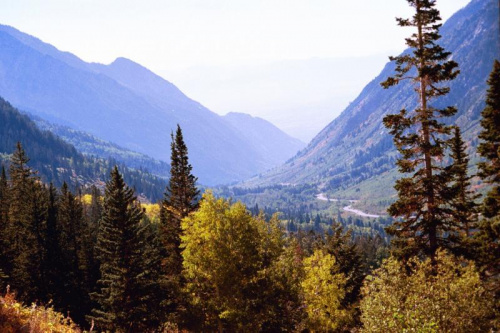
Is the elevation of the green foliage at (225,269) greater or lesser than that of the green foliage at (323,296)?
greater

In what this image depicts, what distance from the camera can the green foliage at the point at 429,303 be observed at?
69.9 ft

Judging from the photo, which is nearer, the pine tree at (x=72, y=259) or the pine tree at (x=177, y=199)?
the pine tree at (x=177, y=199)

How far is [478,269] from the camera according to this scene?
28438mm

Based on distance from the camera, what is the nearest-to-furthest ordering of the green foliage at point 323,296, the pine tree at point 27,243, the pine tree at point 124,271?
the pine tree at point 124,271 → the green foliage at point 323,296 → the pine tree at point 27,243

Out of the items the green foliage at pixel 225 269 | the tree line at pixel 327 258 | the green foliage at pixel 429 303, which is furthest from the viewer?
the green foliage at pixel 225 269

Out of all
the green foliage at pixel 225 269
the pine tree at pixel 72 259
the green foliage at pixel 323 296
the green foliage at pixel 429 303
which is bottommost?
the pine tree at pixel 72 259

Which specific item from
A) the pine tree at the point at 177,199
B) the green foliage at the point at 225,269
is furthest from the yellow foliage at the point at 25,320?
the pine tree at the point at 177,199

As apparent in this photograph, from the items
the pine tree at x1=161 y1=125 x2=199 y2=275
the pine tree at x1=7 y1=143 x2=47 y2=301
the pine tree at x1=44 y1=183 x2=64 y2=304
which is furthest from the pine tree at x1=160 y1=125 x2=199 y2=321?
the pine tree at x1=7 y1=143 x2=47 y2=301

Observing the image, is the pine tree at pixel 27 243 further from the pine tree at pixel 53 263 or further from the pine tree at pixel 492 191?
the pine tree at pixel 492 191

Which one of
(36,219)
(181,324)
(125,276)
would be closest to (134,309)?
(125,276)

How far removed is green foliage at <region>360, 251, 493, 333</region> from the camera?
21.3 meters

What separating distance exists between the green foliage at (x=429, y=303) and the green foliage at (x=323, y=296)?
22.3m

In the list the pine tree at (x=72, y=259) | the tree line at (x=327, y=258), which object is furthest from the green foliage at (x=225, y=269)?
the pine tree at (x=72, y=259)

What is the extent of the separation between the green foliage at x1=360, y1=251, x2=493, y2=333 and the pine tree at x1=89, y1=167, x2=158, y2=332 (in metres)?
23.8
